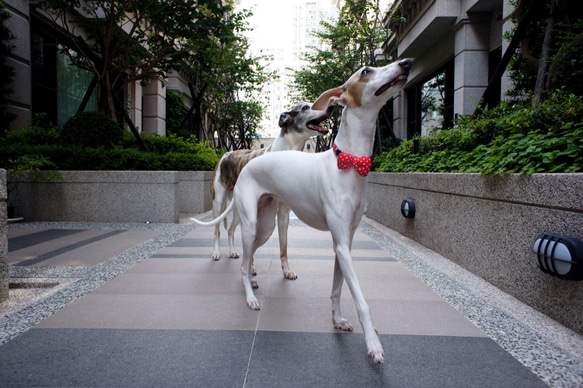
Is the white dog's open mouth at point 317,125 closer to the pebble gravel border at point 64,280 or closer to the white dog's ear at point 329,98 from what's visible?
the white dog's ear at point 329,98

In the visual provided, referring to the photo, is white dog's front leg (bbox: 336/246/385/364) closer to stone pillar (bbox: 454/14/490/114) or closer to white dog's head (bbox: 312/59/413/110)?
white dog's head (bbox: 312/59/413/110)

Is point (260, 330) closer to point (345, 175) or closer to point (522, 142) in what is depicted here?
point (345, 175)

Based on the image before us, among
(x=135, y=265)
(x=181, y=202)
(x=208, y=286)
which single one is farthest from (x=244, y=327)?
(x=181, y=202)

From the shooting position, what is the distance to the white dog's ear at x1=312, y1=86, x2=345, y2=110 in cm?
284

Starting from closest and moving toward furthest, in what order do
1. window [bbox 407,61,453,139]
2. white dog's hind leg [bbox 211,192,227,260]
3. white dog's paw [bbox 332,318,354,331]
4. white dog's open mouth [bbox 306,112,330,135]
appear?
white dog's paw [bbox 332,318,354,331], white dog's open mouth [bbox 306,112,330,135], white dog's hind leg [bbox 211,192,227,260], window [bbox 407,61,453,139]

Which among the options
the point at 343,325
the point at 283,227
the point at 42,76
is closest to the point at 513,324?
the point at 343,325

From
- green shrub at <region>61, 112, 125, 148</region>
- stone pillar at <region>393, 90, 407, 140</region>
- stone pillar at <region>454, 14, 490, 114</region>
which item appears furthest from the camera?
stone pillar at <region>393, 90, 407, 140</region>

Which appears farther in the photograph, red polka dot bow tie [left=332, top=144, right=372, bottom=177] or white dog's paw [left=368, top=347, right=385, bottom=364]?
red polka dot bow tie [left=332, top=144, right=372, bottom=177]

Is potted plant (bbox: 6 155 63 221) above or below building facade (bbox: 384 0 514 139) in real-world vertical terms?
below

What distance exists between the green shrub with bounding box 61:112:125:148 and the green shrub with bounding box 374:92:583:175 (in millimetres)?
7550

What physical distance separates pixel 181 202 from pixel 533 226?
9.24m

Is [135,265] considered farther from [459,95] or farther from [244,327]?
Result: [459,95]

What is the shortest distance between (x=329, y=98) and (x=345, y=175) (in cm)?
76

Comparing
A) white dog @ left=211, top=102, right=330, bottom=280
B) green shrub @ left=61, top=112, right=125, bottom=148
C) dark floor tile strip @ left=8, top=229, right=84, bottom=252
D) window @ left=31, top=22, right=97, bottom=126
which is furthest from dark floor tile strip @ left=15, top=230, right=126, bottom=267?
window @ left=31, top=22, right=97, bottom=126
